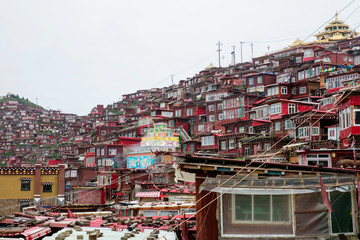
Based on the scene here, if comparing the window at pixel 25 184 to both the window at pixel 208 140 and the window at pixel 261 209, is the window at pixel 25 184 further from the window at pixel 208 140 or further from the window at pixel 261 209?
the window at pixel 261 209

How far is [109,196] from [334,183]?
42156 millimetres

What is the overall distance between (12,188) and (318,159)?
124 ft

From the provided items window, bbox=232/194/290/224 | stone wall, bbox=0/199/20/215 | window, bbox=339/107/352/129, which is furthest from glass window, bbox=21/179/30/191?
window, bbox=232/194/290/224

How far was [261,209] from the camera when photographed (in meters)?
11.8

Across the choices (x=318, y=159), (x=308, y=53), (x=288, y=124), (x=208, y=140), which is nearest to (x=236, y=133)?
(x=288, y=124)

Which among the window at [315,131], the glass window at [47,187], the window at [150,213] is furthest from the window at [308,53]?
the window at [150,213]

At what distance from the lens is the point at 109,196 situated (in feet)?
165

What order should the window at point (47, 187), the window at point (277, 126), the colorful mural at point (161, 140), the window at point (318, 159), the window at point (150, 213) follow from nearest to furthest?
the window at point (150, 213) < the window at point (318, 159) < the window at point (277, 126) < the window at point (47, 187) < the colorful mural at point (161, 140)

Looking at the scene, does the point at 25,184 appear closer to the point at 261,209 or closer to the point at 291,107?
the point at 291,107

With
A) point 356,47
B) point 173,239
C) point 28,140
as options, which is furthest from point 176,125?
point 28,140

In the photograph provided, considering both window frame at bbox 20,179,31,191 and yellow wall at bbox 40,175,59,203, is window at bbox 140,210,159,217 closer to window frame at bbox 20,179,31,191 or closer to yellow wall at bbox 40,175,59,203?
yellow wall at bbox 40,175,59,203

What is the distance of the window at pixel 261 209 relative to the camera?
38.6 feet

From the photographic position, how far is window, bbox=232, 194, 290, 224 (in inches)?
463

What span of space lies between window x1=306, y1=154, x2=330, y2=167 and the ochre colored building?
33.0m
